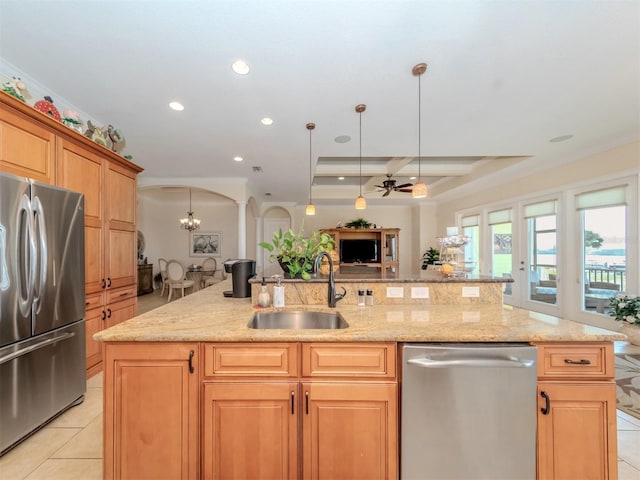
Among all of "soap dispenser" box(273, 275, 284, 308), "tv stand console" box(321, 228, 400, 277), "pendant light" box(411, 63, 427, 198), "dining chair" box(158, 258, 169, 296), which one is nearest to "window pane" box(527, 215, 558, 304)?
"pendant light" box(411, 63, 427, 198)

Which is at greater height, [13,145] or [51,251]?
[13,145]

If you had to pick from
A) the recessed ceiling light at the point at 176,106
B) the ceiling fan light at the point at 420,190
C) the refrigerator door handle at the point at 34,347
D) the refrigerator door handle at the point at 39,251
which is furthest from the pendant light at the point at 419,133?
the refrigerator door handle at the point at 34,347

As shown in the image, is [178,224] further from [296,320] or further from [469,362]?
[469,362]

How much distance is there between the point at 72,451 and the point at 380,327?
2056 millimetres

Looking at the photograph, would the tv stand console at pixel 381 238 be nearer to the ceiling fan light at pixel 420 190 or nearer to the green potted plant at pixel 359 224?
the green potted plant at pixel 359 224

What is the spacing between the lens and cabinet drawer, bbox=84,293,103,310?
2293 millimetres

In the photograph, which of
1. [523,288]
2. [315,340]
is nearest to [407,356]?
[315,340]

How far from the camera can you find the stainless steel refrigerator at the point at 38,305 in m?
1.61

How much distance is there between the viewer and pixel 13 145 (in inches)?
67.8

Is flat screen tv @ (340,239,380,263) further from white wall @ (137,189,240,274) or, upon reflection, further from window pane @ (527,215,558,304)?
window pane @ (527,215,558,304)

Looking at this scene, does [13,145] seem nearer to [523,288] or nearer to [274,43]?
[274,43]

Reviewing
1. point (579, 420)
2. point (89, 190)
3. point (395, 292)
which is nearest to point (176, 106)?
point (89, 190)

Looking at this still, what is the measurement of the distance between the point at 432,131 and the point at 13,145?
11.8 ft

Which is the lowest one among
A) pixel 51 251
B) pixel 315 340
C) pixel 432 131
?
pixel 315 340
